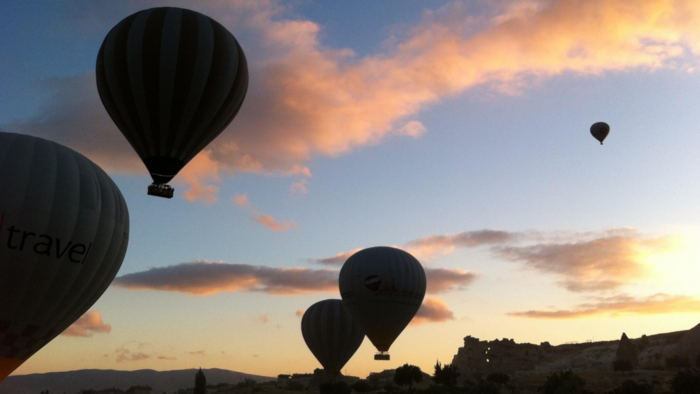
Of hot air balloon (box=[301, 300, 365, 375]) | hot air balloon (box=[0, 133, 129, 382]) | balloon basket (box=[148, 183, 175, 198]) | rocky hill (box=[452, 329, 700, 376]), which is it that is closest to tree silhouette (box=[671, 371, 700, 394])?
hot air balloon (box=[301, 300, 365, 375])

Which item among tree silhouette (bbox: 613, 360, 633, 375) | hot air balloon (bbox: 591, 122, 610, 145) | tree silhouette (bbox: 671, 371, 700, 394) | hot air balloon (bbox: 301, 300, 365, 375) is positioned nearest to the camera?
tree silhouette (bbox: 671, 371, 700, 394)

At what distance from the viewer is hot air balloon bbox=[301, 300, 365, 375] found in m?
73.7

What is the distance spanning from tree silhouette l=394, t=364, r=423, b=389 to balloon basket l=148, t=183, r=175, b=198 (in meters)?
44.2

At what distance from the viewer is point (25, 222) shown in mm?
28594

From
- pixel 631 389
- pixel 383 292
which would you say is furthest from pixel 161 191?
pixel 631 389

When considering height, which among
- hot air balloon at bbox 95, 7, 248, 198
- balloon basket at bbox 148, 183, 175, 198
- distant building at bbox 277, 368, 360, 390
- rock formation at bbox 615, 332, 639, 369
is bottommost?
distant building at bbox 277, 368, 360, 390

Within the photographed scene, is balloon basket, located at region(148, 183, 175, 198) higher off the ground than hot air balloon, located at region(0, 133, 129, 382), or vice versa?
balloon basket, located at region(148, 183, 175, 198)

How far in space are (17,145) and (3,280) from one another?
6.89 meters

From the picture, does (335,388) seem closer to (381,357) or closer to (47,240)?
(381,357)

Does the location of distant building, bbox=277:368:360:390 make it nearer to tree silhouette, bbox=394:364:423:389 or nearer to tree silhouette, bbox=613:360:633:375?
tree silhouette, bbox=394:364:423:389

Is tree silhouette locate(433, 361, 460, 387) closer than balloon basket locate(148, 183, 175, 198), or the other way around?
balloon basket locate(148, 183, 175, 198)

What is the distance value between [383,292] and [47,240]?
36.9 meters

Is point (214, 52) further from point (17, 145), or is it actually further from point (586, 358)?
point (586, 358)

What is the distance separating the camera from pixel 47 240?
2914 cm
